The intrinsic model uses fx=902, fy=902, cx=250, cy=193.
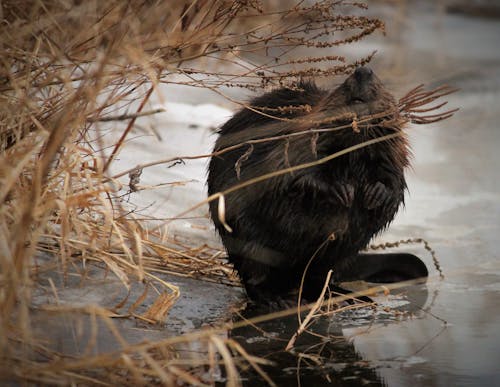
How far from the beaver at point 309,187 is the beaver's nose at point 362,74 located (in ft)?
0.04

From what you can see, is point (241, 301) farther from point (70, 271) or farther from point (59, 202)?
point (59, 202)

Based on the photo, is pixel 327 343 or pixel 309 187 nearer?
pixel 327 343

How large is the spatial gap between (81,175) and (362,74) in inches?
40.3

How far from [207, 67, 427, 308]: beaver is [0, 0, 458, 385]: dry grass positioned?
24 centimetres

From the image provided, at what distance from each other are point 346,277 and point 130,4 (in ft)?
5.10

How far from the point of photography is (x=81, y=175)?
9.79ft

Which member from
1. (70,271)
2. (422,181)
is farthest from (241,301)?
(422,181)

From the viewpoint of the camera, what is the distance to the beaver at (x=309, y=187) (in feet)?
10.5

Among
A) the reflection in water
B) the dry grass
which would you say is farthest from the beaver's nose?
the reflection in water

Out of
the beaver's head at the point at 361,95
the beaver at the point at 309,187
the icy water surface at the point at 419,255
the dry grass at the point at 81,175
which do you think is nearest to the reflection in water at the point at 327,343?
the icy water surface at the point at 419,255

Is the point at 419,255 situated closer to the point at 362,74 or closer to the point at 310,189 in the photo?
the point at 310,189

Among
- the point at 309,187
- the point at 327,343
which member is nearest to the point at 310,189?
the point at 309,187

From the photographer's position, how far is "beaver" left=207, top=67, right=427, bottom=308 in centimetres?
320

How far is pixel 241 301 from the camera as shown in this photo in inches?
129
